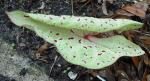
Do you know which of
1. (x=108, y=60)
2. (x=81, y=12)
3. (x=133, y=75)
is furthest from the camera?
(x=81, y=12)

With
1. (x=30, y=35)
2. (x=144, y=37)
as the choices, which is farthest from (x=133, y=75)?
(x=30, y=35)

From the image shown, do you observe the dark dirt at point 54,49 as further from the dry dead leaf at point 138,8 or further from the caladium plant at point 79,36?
the caladium plant at point 79,36

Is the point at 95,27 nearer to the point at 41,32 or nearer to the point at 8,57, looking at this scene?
the point at 41,32

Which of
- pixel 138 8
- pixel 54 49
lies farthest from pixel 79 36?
pixel 138 8

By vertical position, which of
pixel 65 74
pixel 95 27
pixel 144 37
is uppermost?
pixel 95 27

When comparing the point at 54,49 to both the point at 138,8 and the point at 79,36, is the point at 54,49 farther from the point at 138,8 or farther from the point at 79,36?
the point at 138,8

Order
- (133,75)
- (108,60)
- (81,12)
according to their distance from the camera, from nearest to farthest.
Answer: (108,60), (133,75), (81,12)
